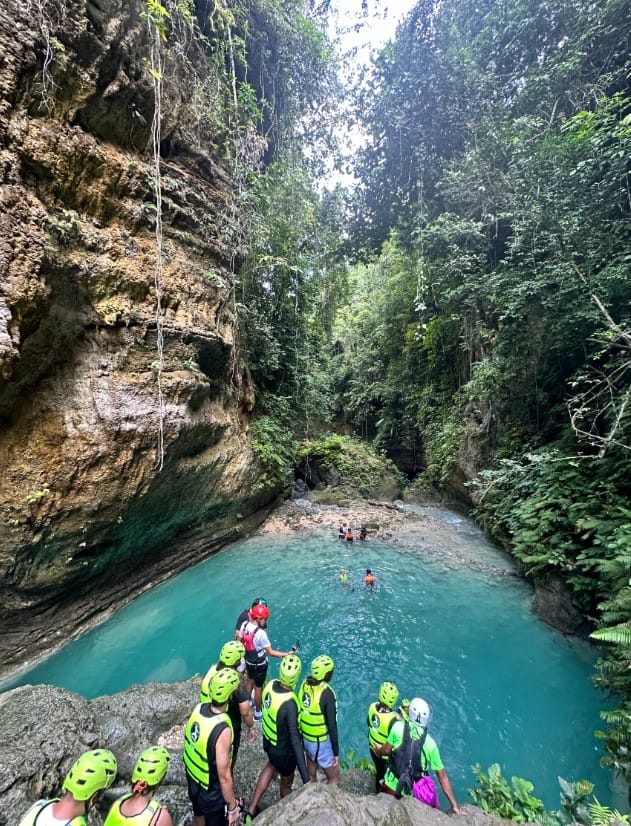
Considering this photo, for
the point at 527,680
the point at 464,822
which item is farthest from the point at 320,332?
the point at 464,822

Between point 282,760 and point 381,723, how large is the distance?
99 cm

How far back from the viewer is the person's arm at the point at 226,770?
105 inches

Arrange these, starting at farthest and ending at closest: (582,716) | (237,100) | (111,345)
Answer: (237,100) → (111,345) → (582,716)

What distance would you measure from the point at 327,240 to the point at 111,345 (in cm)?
1140

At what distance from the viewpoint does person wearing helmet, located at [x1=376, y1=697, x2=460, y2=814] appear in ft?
10.1

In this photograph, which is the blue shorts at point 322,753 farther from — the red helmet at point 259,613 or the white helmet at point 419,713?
the red helmet at point 259,613

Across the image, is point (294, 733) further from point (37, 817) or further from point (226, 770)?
point (37, 817)

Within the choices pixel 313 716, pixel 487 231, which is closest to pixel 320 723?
pixel 313 716

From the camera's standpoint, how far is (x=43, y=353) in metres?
5.48

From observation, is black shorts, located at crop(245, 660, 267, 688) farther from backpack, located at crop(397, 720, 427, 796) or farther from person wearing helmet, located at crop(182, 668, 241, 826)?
backpack, located at crop(397, 720, 427, 796)

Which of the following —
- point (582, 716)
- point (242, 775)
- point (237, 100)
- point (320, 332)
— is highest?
point (237, 100)

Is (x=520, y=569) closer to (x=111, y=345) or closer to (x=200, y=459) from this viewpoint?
(x=200, y=459)

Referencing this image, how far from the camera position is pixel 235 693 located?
11.1ft

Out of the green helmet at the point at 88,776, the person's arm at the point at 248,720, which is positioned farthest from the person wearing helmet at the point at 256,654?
the green helmet at the point at 88,776
